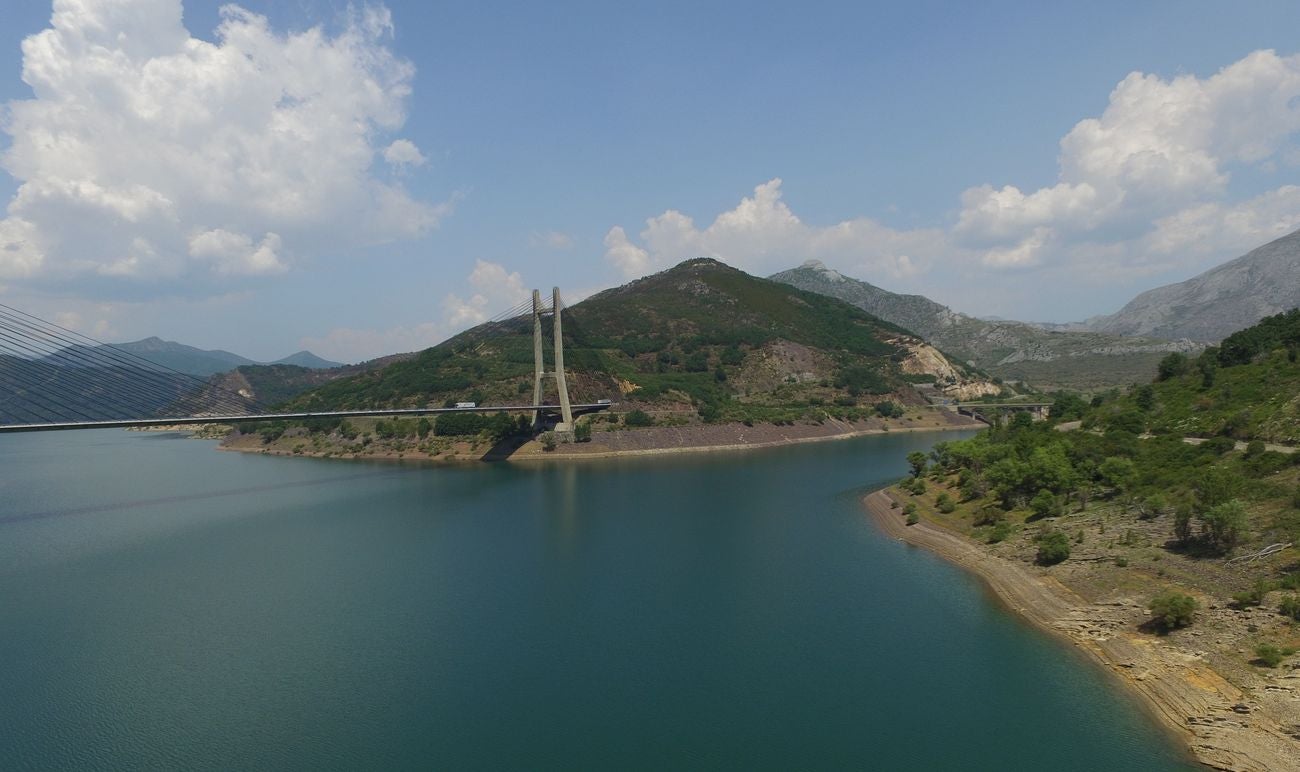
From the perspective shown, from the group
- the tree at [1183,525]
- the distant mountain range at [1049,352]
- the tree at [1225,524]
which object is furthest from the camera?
the distant mountain range at [1049,352]

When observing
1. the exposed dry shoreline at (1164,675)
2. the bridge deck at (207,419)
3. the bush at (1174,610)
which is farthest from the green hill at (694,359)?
the bush at (1174,610)

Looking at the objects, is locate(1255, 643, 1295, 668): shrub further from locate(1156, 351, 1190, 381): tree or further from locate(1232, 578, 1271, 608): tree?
locate(1156, 351, 1190, 381): tree

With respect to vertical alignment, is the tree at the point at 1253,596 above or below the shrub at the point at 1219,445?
below

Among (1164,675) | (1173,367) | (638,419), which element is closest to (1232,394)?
(1173,367)

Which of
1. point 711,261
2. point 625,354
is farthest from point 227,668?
point 711,261

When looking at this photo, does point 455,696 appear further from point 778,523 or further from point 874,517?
point 874,517

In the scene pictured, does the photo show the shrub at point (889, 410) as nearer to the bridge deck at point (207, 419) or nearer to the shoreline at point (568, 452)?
the shoreline at point (568, 452)
